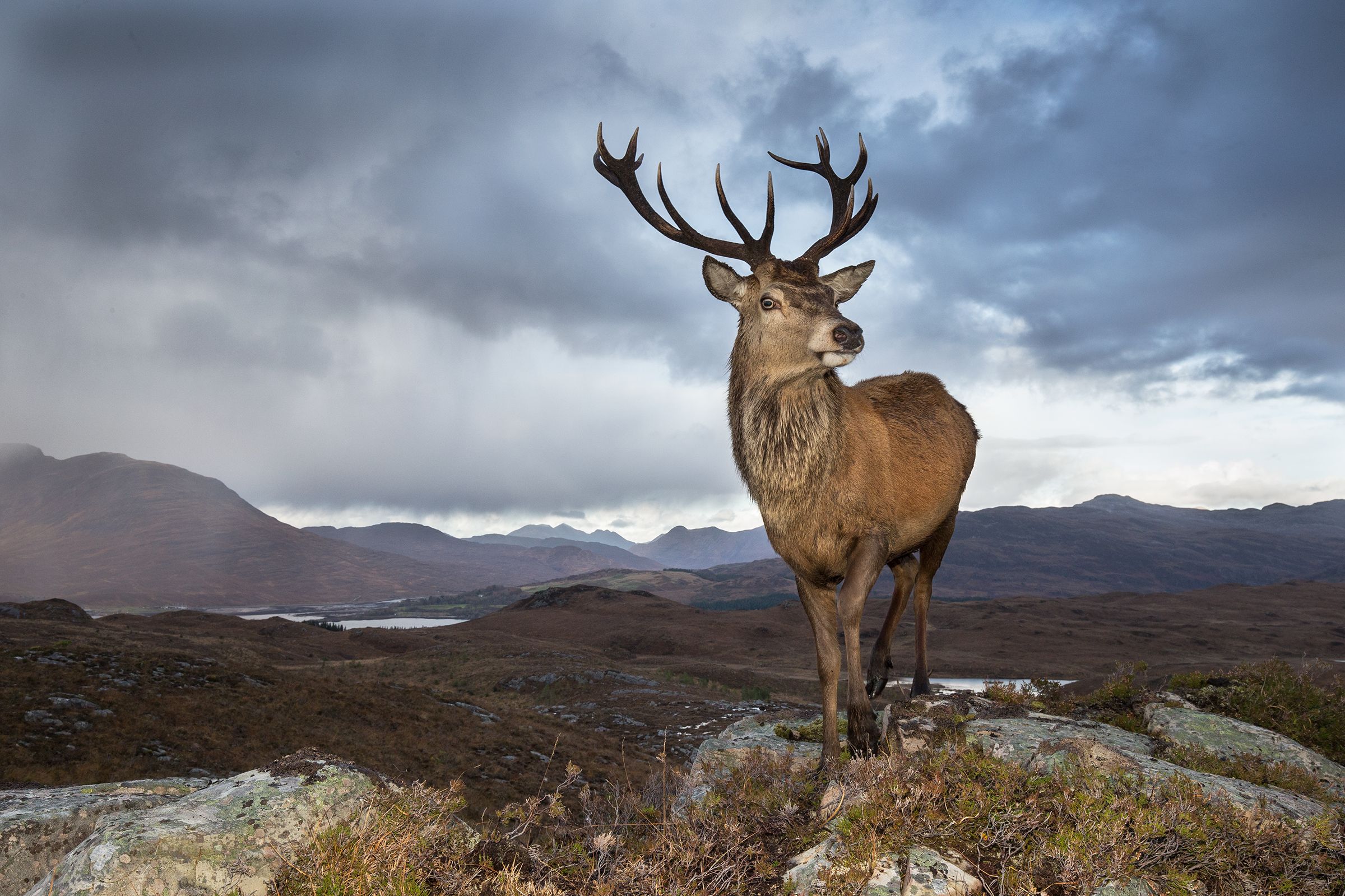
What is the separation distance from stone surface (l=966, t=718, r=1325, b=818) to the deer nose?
2964 mm

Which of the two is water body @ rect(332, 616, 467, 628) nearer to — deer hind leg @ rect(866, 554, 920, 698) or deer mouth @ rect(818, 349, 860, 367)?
deer hind leg @ rect(866, 554, 920, 698)

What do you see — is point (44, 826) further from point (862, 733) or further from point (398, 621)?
point (398, 621)

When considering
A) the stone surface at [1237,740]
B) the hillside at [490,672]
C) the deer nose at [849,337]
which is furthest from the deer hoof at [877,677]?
the hillside at [490,672]

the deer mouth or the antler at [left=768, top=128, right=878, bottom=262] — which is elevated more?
the antler at [left=768, top=128, right=878, bottom=262]

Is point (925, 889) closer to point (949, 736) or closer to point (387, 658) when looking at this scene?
point (949, 736)

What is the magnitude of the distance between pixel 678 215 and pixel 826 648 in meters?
4.03

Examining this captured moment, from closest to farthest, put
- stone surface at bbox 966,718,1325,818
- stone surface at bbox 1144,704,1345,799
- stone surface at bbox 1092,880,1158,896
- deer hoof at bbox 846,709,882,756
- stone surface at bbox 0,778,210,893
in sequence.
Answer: stone surface at bbox 1092,880,1158,896 → stone surface at bbox 0,778,210,893 → stone surface at bbox 966,718,1325,818 → deer hoof at bbox 846,709,882,756 → stone surface at bbox 1144,704,1345,799

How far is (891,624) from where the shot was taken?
6766mm

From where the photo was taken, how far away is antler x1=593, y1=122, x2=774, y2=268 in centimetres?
610

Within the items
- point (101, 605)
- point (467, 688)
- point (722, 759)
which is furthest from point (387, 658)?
point (101, 605)

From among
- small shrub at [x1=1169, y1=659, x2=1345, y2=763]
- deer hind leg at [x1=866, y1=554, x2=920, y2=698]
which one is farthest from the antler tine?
small shrub at [x1=1169, y1=659, x2=1345, y2=763]

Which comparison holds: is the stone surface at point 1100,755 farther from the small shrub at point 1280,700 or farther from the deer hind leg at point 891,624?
the small shrub at point 1280,700

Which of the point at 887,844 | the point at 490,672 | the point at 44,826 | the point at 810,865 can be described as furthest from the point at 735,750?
the point at 490,672

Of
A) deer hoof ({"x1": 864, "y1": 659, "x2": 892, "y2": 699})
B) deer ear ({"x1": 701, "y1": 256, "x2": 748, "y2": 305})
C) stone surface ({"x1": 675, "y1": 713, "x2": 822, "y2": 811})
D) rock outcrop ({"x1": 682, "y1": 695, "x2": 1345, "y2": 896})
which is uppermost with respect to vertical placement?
deer ear ({"x1": 701, "y1": 256, "x2": 748, "y2": 305})
